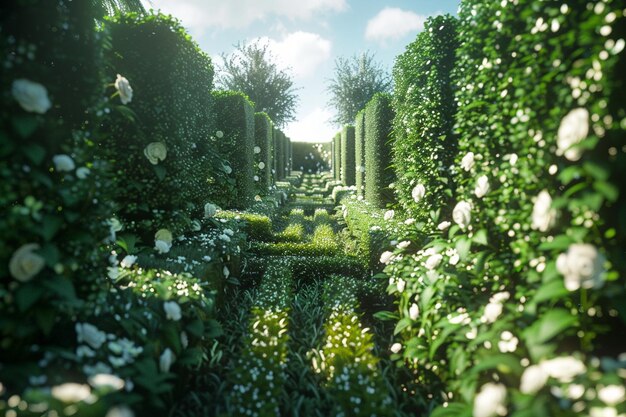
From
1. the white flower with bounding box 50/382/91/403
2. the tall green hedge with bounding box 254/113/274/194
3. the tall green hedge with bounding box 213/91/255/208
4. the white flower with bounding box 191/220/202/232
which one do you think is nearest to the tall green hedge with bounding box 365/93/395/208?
the tall green hedge with bounding box 213/91/255/208

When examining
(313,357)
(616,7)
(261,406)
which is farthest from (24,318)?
(616,7)

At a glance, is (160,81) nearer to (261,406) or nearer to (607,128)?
(261,406)

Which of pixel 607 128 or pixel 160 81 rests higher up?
pixel 160 81

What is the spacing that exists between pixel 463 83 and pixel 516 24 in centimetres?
70

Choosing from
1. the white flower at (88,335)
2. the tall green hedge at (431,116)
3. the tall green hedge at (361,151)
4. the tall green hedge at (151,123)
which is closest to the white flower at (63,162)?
the white flower at (88,335)

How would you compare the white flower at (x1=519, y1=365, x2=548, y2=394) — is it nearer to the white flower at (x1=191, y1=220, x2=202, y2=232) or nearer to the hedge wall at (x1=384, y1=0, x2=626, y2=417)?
the hedge wall at (x1=384, y1=0, x2=626, y2=417)

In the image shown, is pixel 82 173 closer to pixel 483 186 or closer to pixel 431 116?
pixel 483 186

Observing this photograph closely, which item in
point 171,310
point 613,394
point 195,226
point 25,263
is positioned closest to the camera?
point 613,394

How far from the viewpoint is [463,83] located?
3203 millimetres

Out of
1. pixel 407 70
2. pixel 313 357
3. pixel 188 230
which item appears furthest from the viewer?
pixel 407 70

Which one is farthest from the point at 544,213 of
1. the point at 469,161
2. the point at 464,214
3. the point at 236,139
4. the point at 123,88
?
the point at 236,139

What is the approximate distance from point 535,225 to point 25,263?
2.73 metres

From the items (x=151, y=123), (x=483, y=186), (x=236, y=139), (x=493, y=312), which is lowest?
(x=493, y=312)

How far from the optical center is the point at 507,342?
207cm
